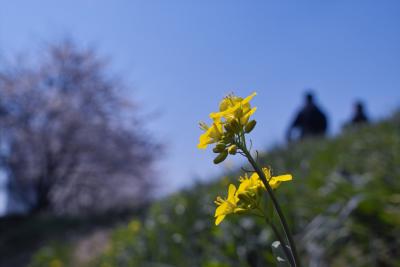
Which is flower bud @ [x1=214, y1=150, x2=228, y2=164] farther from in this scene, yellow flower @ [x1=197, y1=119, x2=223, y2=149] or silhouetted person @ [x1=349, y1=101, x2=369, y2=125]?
silhouetted person @ [x1=349, y1=101, x2=369, y2=125]

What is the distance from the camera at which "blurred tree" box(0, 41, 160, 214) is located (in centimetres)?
1374

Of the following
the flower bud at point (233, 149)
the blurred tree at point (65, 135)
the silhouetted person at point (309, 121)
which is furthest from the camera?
the blurred tree at point (65, 135)

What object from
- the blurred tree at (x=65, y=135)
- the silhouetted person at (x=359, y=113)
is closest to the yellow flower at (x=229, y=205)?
the silhouetted person at (x=359, y=113)

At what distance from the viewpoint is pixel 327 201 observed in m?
2.46

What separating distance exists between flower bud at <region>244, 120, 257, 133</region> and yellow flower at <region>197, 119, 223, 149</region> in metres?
0.03

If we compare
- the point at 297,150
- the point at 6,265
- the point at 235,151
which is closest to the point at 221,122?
the point at 235,151

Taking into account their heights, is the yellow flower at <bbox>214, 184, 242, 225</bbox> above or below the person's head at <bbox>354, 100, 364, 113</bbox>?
below

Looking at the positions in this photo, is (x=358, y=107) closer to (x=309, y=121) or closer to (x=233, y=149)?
(x=309, y=121)

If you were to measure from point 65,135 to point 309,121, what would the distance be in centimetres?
786

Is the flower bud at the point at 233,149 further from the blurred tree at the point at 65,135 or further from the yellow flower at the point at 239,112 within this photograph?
the blurred tree at the point at 65,135

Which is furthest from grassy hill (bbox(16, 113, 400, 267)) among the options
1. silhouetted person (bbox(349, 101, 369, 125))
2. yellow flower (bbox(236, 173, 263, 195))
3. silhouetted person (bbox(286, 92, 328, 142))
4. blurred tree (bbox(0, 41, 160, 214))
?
blurred tree (bbox(0, 41, 160, 214))

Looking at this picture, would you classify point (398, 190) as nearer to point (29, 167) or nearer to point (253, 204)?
point (253, 204)

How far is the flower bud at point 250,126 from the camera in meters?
0.57

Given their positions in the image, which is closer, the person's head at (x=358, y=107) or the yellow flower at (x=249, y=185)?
the yellow flower at (x=249, y=185)
